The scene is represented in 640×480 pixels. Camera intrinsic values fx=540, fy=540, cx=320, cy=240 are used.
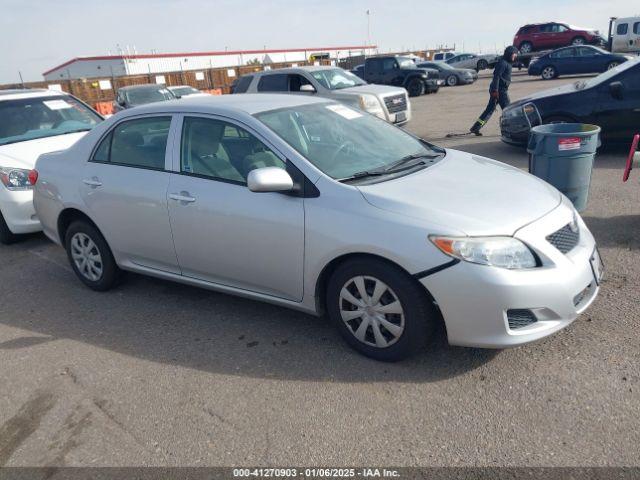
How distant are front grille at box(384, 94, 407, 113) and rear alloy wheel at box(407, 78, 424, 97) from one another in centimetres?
1182

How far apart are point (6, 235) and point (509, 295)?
609cm

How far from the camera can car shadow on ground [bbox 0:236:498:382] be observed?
3.49 m

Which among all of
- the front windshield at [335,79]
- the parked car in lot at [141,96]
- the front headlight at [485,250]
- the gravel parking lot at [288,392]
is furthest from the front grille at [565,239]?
the parked car in lot at [141,96]

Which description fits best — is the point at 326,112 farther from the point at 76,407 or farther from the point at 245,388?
the point at 76,407

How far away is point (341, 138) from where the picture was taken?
4113 millimetres

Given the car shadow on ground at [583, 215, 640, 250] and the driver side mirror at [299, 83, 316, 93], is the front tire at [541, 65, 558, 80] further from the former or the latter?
the car shadow on ground at [583, 215, 640, 250]

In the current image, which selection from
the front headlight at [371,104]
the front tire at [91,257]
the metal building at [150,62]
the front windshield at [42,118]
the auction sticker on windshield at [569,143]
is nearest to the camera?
the front tire at [91,257]

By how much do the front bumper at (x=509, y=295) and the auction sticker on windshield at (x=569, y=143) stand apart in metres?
2.77

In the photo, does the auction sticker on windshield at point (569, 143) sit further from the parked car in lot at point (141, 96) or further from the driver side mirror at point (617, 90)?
the parked car in lot at point (141, 96)

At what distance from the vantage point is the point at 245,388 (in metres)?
3.38

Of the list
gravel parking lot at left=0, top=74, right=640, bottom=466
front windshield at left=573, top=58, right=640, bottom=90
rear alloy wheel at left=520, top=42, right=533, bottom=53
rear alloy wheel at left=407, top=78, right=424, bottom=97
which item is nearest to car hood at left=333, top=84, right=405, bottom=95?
front windshield at left=573, top=58, right=640, bottom=90

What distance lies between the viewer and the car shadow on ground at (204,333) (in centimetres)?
349

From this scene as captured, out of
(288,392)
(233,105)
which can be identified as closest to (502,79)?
(233,105)

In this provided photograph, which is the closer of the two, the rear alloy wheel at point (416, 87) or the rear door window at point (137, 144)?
the rear door window at point (137, 144)
